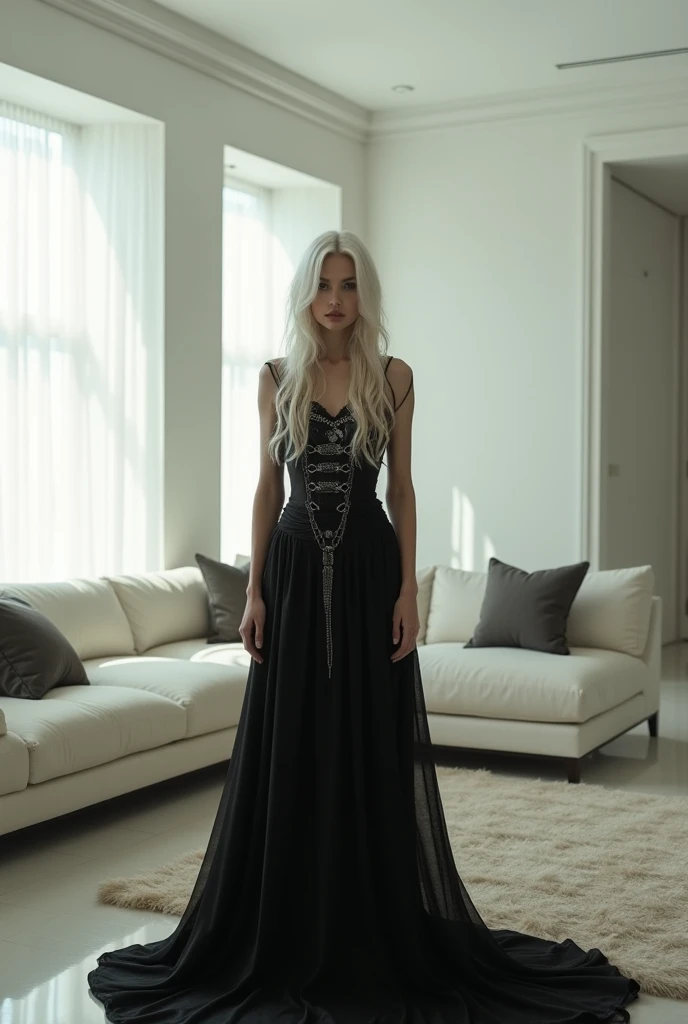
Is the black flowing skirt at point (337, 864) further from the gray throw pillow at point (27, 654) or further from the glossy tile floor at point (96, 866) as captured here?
the gray throw pillow at point (27, 654)

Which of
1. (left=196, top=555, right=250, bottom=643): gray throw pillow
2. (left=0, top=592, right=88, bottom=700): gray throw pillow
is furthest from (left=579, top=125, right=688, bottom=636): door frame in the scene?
(left=0, top=592, right=88, bottom=700): gray throw pillow

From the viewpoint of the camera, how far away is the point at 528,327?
731 cm

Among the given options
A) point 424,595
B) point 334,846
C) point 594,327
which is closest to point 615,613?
point 424,595

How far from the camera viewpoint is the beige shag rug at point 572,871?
315 centimetres

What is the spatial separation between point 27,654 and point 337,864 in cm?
195

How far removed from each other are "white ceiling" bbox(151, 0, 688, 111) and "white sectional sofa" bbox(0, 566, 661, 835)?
264 centimetres

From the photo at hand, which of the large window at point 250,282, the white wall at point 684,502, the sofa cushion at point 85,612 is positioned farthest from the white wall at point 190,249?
the white wall at point 684,502

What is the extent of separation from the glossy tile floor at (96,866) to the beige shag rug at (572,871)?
0.41 ft

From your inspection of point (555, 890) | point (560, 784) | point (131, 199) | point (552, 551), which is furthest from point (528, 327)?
point (555, 890)

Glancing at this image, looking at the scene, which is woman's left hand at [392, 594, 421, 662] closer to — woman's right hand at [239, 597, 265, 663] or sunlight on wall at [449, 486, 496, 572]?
woman's right hand at [239, 597, 265, 663]

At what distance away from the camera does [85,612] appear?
5.16m

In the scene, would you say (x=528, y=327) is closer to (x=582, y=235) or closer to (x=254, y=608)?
(x=582, y=235)

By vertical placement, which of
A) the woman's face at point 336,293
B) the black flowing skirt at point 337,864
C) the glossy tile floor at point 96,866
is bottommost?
the glossy tile floor at point 96,866

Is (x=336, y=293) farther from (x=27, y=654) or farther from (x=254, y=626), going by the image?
(x=27, y=654)
